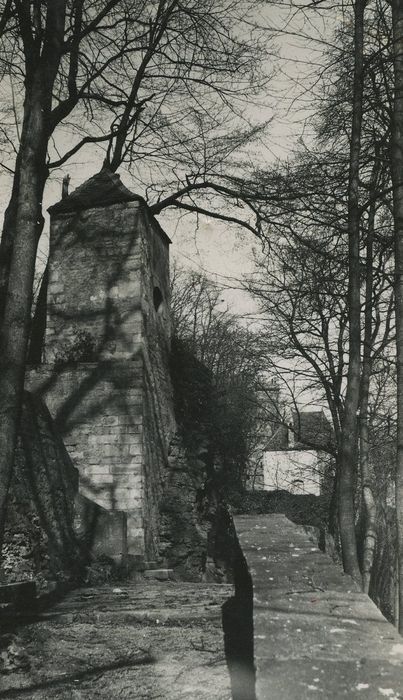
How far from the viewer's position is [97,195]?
41.6 ft

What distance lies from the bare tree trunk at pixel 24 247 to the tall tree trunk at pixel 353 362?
3784mm

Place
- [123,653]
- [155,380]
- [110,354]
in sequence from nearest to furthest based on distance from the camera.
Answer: [123,653]
[110,354]
[155,380]

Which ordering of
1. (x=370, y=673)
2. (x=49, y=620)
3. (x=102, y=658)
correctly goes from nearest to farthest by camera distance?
(x=370, y=673) → (x=102, y=658) → (x=49, y=620)

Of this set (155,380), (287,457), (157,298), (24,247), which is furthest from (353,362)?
(287,457)

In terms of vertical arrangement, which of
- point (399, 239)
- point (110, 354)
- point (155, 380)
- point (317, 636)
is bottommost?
point (317, 636)

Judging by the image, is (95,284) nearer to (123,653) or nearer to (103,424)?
(103,424)

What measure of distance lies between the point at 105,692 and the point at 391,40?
7396mm

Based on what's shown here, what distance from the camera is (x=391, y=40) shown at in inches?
292

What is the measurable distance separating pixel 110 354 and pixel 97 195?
342 cm

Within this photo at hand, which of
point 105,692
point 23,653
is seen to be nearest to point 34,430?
point 23,653

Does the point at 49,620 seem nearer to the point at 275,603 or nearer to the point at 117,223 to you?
the point at 275,603

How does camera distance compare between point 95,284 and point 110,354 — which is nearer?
point 110,354

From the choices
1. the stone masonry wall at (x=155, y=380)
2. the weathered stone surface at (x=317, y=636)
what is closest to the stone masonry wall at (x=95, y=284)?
the stone masonry wall at (x=155, y=380)

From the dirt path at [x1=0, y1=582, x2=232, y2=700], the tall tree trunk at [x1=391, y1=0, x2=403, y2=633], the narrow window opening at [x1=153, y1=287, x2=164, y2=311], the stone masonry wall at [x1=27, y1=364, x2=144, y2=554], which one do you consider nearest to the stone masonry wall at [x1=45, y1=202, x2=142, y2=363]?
the stone masonry wall at [x1=27, y1=364, x2=144, y2=554]
